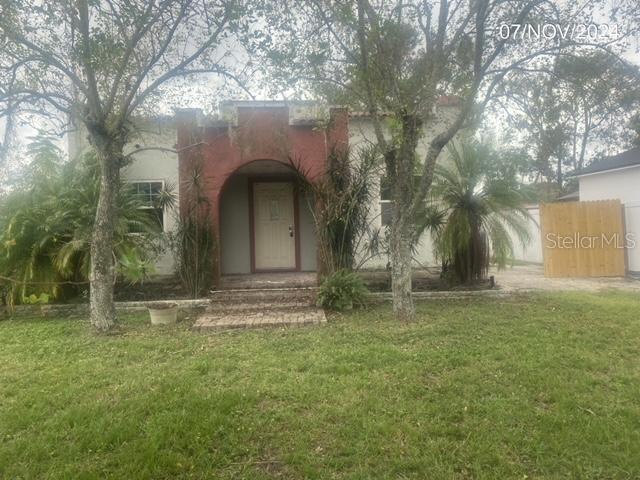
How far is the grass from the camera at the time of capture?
9.09 feet

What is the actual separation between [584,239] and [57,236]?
11498 millimetres

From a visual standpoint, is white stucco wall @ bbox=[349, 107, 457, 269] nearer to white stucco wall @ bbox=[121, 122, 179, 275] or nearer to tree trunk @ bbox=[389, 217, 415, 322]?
tree trunk @ bbox=[389, 217, 415, 322]

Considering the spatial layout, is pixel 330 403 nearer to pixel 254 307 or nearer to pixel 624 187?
pixel 254 307

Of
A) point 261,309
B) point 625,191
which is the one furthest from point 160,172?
point 625,191

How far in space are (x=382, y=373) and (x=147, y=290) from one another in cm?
601

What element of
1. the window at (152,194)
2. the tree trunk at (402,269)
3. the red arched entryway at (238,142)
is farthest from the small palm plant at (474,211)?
the window at (152,194)

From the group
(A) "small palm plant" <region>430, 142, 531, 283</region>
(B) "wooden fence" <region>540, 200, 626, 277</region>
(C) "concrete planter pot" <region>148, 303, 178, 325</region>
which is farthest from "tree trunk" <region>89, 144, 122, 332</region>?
(B) "wooden fence" <region>540, 200, 626, 277</region>

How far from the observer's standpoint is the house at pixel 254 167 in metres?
8.30

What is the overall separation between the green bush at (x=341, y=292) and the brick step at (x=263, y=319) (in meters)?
0.23

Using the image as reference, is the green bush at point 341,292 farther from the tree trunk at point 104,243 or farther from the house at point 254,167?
the tree trunk at point 104,243

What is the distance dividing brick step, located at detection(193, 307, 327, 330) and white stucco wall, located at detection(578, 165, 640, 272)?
850 centimetres

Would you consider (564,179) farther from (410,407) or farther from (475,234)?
(410,407)

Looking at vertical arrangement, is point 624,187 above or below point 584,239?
above

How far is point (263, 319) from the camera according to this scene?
6434 mm
